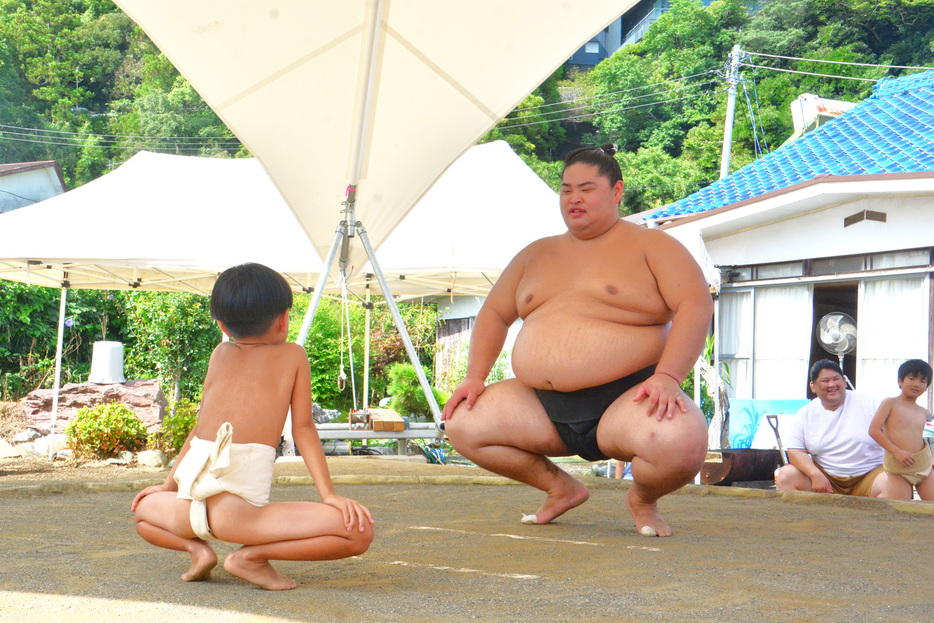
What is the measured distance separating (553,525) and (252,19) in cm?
219

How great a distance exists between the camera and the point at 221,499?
1.69 m

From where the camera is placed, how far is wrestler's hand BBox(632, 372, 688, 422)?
2207 millimetres

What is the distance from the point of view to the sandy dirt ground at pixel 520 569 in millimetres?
1456

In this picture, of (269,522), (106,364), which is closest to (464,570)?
(269,522)

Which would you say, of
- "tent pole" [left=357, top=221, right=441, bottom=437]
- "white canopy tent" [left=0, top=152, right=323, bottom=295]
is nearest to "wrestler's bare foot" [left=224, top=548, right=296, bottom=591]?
"tent pole" [left=357, top=221, right=441, bottom=437]

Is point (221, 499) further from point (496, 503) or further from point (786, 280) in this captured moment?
point (786, 280)

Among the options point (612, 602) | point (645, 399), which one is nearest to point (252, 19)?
point (645, 399)

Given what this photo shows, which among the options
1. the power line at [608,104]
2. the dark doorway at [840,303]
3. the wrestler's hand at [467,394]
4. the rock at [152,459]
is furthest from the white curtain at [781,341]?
the power line at [608,104]

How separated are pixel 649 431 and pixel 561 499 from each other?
0.53m

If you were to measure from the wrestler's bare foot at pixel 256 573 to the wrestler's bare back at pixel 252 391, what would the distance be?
0.74 ft

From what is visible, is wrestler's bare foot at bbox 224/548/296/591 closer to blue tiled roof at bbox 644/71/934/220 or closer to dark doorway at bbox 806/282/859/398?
blue tiled roof at bbox 644/71/934/220

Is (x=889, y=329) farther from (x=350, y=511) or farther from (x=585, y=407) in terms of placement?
(x=350, y=511)

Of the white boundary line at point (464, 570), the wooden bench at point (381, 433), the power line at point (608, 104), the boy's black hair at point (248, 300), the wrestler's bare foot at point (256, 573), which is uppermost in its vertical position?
the power line at point (608, 104)

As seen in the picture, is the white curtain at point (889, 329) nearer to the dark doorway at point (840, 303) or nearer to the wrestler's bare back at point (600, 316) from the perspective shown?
the dark doorway at point (840, 303)
